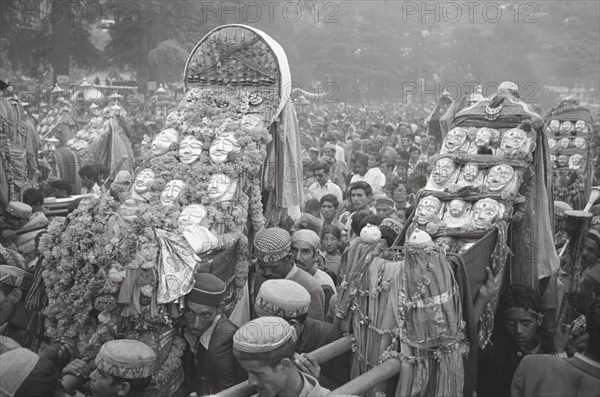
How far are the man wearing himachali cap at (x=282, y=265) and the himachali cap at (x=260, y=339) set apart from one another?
1801mm

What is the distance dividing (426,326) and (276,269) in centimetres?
145

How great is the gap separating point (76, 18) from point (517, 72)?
27944 millimetres

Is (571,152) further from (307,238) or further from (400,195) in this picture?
(307,238)

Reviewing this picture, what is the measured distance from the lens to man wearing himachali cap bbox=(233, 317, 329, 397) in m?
3.15

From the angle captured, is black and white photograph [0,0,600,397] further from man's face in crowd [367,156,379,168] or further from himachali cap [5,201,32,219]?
man's face in crowd [367,156,379,168]

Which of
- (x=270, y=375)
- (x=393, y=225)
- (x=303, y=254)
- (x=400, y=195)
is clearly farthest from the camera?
(x=400, y=195)

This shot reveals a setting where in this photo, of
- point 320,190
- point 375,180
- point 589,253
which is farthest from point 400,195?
point 589,253

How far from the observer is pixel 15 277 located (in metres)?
4.65

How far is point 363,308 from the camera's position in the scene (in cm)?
428

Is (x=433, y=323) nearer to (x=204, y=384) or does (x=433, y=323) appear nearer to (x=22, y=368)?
(x=204, y=384)

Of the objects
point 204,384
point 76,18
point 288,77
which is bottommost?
point 204,384

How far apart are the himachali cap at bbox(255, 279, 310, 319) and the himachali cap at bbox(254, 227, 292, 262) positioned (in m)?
0.89

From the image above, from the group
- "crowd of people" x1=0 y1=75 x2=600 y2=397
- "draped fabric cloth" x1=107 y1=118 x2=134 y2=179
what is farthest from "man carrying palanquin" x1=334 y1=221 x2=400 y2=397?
"draped fabric cloth" x1=107 y1=118 x2=134 y2=179

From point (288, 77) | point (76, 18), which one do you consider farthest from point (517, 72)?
point (288, 77)
